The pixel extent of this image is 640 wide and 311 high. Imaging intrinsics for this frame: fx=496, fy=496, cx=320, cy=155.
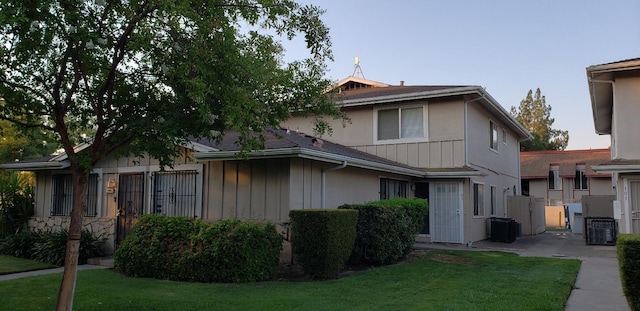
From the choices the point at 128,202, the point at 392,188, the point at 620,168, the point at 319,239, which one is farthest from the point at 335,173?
the point at 620,168

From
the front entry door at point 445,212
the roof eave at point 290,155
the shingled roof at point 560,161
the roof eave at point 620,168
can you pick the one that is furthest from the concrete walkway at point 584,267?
the shingled roof at point 560,161

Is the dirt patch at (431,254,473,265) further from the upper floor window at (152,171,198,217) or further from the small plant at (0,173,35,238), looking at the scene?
the small plant at (0,173,35,238)

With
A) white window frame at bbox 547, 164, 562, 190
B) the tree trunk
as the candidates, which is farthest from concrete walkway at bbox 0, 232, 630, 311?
white window frame at bbox 547, 164, 562, 190

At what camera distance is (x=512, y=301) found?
721 centimetres

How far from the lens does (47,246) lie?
11523 mm

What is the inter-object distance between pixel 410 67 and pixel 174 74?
1431cm

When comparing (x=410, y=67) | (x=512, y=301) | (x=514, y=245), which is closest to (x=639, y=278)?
(x=512, y=301)

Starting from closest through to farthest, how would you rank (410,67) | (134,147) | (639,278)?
(639,278) < (134,147) < (410,67)

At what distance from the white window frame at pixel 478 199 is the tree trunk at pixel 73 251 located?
42.7ft

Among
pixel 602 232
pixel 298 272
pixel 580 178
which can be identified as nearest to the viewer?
pixel 298 272

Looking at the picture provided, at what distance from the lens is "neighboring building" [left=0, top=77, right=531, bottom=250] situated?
1100 centimetres

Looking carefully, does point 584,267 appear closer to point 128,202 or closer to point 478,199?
point 478,199

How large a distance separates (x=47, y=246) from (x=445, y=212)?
37.4ft

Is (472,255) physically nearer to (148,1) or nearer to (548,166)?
(148,1)
